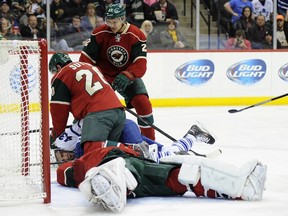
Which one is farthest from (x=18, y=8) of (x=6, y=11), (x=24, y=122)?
(x=24, y=122)

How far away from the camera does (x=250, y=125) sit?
6.56 metres

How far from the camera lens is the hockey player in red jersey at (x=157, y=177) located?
306 centimetres

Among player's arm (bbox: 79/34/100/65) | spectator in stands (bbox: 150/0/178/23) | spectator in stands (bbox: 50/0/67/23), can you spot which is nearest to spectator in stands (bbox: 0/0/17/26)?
spectator in stands (bbox: 50/0/67/23)

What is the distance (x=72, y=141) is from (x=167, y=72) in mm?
4113

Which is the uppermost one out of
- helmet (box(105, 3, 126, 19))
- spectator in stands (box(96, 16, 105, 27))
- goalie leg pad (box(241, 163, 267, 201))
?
helmet (box(105, 3, 126, 19))

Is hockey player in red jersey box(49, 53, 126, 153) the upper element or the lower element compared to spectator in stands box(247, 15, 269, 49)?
upper

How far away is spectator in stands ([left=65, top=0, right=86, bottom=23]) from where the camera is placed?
26.8 feet

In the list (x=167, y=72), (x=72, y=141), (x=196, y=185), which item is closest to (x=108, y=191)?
(x=196, y=185)

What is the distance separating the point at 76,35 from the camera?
8.16 metres

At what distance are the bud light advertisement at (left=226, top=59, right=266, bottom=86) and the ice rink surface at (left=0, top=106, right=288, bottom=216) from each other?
0.48 m

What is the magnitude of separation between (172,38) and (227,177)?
534cm

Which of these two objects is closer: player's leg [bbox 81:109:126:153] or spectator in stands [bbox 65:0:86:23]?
player's leg [bbox 81:109:126:153]

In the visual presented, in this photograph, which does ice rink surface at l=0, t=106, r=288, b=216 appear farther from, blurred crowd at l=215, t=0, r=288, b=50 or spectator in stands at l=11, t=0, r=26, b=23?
spectator in stands at l=11, t=0, r=26, b=23

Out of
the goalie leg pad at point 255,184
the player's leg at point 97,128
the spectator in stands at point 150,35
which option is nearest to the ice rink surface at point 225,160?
the goalie leg pad at point 255,184
